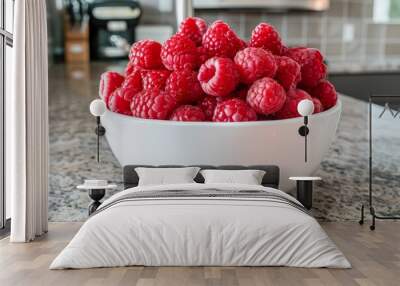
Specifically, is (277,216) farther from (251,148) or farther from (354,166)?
(354,166)

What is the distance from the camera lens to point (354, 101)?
18.8ft

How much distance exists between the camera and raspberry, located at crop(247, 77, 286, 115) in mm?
2918

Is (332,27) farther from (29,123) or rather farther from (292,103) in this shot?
(29,123)

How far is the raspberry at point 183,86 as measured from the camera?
3.01 m

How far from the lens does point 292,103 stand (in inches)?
121

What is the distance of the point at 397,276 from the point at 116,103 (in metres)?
1.40

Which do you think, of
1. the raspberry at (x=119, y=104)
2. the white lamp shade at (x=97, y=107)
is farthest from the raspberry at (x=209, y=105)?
the white lamp shade at (x=97, y=107)

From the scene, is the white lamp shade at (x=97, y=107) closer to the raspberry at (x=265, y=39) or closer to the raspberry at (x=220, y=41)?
the raspberry at (x=220, y=41)

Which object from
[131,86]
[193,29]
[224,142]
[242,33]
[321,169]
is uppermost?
[242,33]

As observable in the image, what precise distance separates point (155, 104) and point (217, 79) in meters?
0.30

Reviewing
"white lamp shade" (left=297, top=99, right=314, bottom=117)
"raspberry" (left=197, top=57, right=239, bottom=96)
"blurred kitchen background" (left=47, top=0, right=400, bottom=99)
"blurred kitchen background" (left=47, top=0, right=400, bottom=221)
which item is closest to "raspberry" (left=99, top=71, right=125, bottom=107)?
"raspberry" (left=197, top=57, right=239, bottom=96)

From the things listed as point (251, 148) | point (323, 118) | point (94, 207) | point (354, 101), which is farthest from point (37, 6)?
point (354, 101)

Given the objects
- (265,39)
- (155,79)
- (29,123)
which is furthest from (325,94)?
(29,123)

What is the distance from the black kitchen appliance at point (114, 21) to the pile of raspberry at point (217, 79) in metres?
4.06
